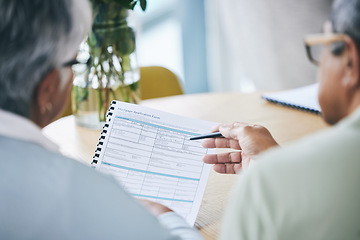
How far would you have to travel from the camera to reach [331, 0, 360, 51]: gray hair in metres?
0.71

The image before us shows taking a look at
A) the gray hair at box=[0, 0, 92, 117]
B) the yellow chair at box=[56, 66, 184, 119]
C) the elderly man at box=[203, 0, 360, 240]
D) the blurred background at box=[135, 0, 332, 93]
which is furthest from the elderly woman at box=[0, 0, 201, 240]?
the blurred background at box=[135, 0, 332, 93]

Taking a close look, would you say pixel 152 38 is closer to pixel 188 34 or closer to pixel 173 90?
pixel 188 34

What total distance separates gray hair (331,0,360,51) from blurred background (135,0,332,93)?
1.85 m

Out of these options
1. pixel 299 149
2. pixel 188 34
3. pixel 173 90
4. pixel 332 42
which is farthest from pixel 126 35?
pixel 188 34

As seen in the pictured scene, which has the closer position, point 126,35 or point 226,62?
point 126,35

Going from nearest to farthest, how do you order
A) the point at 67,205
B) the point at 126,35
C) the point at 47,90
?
the point at 67,205 < the point at 47,90 < the point at 126,35

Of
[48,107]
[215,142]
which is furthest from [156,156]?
[48,107]

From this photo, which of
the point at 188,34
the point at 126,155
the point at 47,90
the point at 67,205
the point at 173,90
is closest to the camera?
the point at 67,205

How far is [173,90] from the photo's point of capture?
80.0 inches

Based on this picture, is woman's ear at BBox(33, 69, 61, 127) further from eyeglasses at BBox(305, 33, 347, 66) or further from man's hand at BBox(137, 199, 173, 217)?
eyeglasses at BBox(305, 33, 347, 66)

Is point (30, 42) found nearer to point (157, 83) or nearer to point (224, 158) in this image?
point (224, 158)

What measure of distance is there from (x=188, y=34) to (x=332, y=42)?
2608mm

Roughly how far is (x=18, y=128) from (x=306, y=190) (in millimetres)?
380

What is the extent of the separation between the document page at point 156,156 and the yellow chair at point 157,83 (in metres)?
0.85
